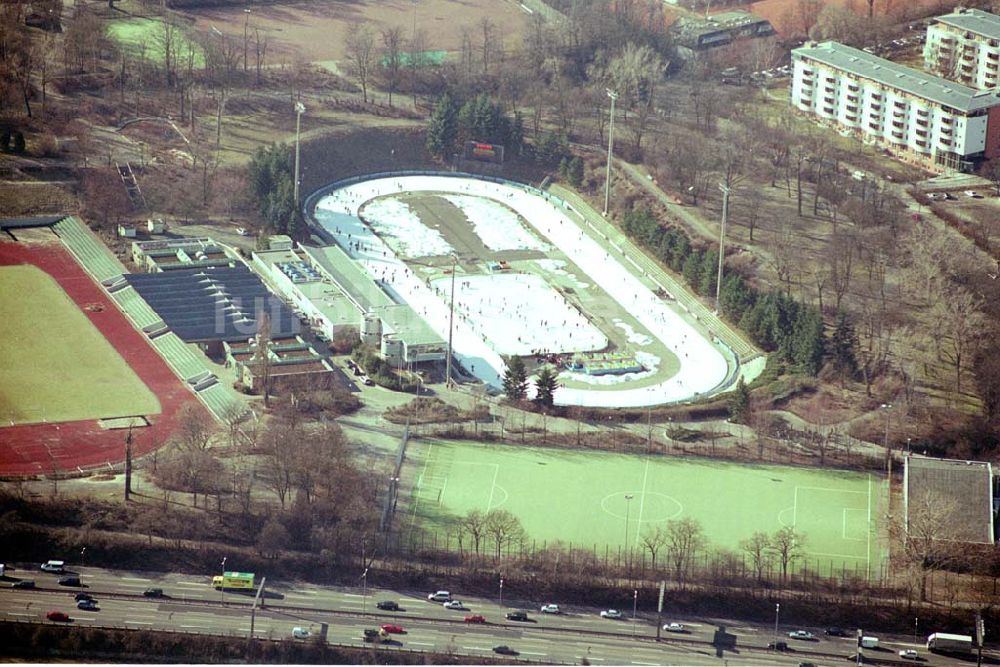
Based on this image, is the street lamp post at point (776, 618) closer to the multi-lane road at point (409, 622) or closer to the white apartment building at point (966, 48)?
the multi-lane road at point (409, 622)

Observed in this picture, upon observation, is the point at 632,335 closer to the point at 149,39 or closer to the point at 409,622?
the point at 409,622

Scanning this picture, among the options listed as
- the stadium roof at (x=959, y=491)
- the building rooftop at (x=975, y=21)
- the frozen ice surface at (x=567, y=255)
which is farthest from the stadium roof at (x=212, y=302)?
the building rooftop at (x=975, y=21)

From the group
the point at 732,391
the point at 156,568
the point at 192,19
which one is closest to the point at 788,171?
the point at 732,391

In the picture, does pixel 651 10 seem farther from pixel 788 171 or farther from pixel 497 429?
pixel 497 429

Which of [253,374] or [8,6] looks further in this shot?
[8,6]

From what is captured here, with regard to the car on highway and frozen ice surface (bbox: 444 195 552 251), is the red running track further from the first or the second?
frozen ice surface (bbox: 444 195 552 251)
